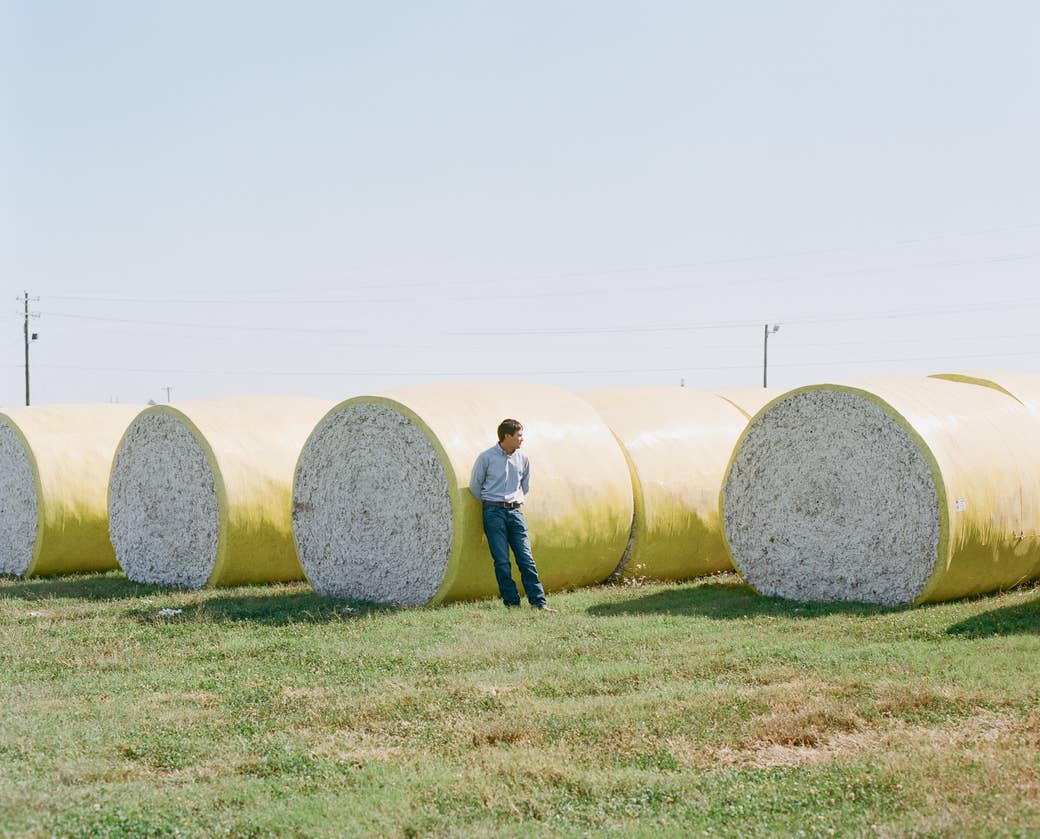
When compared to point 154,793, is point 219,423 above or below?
above

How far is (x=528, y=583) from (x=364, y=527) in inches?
75.7

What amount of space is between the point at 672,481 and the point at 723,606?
89.1 inches

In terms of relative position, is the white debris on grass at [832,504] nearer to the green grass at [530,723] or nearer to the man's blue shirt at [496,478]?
the green grass at [530,723]

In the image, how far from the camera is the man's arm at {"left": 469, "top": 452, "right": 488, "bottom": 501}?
1147 cm

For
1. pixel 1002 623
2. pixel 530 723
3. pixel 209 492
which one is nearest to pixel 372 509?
pixel 209 492

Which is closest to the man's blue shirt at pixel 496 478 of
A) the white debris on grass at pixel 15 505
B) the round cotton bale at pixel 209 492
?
the round cotton bale at pixel 209 492

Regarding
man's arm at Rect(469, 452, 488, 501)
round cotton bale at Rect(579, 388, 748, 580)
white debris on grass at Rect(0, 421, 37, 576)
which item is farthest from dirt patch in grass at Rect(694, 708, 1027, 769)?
white debris on grass at Rect(0, 421, 37, 576)

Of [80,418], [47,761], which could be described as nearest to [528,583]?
[47,761]

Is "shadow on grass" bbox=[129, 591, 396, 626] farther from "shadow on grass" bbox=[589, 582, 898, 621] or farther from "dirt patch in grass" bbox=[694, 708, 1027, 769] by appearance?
"dirt patch in grass" bbox=[694, 708, 1027, 769]

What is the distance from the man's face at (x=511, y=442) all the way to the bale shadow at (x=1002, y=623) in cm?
389

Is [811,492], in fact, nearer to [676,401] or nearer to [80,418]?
[676,401]

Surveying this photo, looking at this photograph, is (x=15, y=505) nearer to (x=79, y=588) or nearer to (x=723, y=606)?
(x=79, y=588)

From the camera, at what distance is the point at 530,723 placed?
22.8 ft

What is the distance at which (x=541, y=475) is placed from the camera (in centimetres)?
1221
